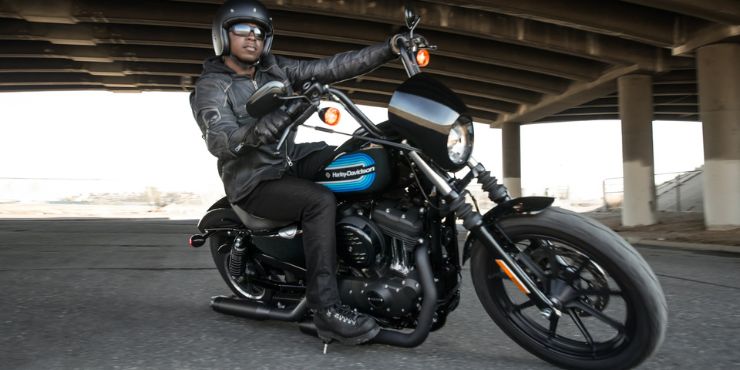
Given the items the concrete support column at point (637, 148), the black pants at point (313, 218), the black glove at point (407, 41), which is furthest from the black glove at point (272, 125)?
the concrete support column at point (637, 148)

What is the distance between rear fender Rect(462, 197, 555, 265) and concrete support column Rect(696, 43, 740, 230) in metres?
15.7

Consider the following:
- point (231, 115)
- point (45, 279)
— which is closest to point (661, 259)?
point (231, 115)

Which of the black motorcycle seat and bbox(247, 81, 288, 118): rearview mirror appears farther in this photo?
the black motorcycle seat

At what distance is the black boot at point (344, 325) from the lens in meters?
2.95

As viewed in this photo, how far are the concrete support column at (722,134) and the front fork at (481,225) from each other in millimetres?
15603

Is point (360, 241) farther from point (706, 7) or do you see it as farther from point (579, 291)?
point (706, 7)

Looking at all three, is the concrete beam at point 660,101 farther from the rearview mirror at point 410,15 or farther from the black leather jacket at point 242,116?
the rearview mirror at point 410,15

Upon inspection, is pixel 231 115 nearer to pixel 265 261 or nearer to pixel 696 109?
pixel 265 261

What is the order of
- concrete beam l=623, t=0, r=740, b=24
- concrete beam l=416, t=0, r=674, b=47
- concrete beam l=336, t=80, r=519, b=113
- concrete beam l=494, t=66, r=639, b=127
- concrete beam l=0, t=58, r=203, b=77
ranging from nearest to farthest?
concrete beam l=623, t=0, r=740, b=24 → concrete beam l=416, t=0, r=674, b=47 → concrete beam l=494, t=66, r=639, b=127 → concrete beam l=0, t=58, r=203, b=77 → concrete beam l=336, t=80, r=519, b=113

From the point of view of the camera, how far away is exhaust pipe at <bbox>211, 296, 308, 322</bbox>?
11.0ft

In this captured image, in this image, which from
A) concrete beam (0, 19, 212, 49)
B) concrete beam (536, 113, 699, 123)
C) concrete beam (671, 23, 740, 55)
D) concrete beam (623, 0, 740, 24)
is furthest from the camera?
concrete beam (536, 113, 699, 123)

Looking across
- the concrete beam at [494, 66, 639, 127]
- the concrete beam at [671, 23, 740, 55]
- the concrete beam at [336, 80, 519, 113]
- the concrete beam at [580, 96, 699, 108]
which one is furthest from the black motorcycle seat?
the concrete beam at [580, 96, 699, 108]

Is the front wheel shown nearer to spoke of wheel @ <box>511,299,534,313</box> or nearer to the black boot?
spoke of wheel @ <box>511,299,534,313</box>

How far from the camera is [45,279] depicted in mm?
5465
